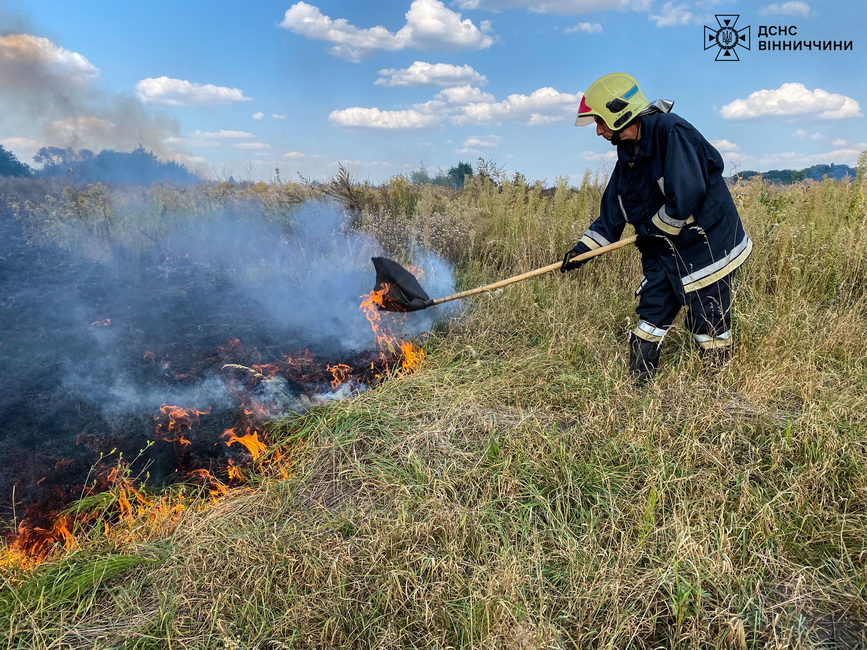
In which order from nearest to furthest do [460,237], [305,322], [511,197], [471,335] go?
[471,335] < [305,322] < [460,237] < [511,197]

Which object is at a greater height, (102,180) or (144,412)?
(102,180)

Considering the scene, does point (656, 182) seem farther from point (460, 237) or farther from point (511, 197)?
point (511, 197)

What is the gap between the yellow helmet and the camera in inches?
142

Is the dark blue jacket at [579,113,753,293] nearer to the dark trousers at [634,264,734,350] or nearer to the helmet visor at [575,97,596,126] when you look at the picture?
the dark trousers at [634,264,734,350]

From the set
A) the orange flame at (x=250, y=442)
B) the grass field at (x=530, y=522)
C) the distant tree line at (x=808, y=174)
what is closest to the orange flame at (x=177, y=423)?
the orange flame at (x=250, y=442)

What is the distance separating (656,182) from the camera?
371 cm

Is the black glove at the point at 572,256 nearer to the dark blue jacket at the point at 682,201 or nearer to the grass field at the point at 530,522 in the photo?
the dark blue jacket at the point at 682,201

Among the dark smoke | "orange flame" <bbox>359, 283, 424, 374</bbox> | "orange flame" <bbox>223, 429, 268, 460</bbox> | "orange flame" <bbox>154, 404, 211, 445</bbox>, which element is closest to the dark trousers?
"orange flame" <bbox>359, 283, 424, 374</bbox>

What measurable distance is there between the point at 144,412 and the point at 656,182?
12.9 ft

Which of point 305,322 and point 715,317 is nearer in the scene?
point 715,317

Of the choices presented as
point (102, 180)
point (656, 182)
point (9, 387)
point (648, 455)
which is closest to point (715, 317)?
point (656, 182)

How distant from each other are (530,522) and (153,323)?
13.4 feet

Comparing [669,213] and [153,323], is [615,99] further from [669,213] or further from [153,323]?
[153,323]

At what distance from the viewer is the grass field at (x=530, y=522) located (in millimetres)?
2039
